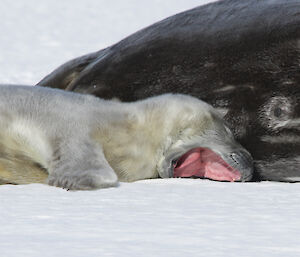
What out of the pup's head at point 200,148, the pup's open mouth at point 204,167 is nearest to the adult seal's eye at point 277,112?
the pup's head at point 200,148

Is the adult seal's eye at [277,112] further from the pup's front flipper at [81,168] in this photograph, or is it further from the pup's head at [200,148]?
the pup's front flipper at [81,168]

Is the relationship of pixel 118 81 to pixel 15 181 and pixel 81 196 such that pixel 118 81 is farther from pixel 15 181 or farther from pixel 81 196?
pixel 81 196

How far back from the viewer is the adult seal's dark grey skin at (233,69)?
11.3 feet

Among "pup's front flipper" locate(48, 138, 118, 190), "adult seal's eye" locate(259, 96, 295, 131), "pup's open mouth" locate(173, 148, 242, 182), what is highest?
"pup's front flipper" locate(48, 138, 118, 190)

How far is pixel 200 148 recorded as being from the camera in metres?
3.29

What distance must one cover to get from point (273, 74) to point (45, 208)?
1.50 metres

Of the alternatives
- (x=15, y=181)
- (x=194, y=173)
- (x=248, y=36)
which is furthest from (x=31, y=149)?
(x=248, y=36)

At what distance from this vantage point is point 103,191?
9.12ft

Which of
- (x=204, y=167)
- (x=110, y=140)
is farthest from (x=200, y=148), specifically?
(x=110, y=140)

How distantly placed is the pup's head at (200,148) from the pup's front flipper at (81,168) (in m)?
0.38

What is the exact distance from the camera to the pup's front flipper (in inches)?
111

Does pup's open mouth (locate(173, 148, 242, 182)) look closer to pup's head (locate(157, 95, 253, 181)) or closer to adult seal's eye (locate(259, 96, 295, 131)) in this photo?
pup's head (locate(157, 95, 253, 181))

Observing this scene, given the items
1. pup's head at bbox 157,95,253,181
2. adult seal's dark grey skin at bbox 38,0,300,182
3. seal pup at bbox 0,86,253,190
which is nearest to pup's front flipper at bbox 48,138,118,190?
seal pup at bbox 0,86,253,190

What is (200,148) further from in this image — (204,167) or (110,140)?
(110,140)
